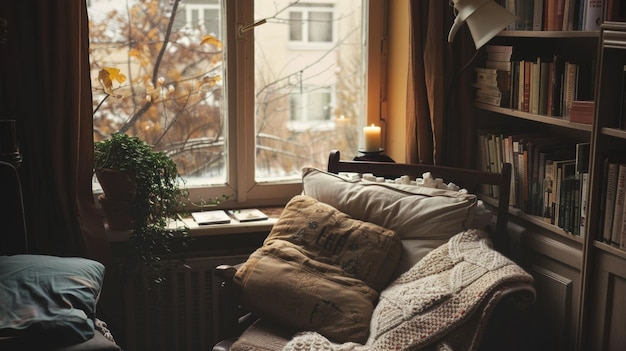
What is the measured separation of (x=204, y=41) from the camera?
2982 mm

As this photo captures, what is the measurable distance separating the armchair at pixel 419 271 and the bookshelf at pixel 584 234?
12 centimetres

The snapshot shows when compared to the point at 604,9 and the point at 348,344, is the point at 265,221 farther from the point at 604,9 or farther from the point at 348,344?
the point at 604,9

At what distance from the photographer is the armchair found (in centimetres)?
205

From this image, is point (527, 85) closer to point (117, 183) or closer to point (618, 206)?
point (618, 206)

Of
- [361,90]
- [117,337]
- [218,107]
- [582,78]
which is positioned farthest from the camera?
[361,90]

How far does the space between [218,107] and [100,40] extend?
0.51m

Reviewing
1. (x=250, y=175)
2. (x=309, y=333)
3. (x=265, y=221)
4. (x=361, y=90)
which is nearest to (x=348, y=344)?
(x=309, y=333)

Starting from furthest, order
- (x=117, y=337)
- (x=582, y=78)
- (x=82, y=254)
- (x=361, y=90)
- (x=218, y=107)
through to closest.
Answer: (x=361, y=90), (x=218, y=107), (x=117, y=337), (x=82, y=254), (x=582, y=78)

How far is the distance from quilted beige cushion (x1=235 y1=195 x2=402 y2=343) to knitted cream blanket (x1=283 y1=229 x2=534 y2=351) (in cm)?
6

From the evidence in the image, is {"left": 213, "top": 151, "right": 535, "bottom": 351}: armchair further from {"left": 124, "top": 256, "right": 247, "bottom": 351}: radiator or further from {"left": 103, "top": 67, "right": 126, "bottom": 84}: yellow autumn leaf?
{"left": 103, "top": 67, "right": 126, "bottom": 84}: yellow autumn leaf

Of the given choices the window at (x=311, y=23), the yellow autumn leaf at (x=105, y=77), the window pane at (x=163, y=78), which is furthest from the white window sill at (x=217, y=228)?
the window at (x=311, y=23)

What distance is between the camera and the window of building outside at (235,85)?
291 centimetres

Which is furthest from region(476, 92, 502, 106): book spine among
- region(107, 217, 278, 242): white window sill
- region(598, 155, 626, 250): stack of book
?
region(107, 217, 278, 242): white window sill

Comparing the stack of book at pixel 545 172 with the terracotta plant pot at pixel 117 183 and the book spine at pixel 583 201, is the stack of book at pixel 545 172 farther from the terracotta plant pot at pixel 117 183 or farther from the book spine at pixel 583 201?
the terracotta plant pot at pixel 117 183
